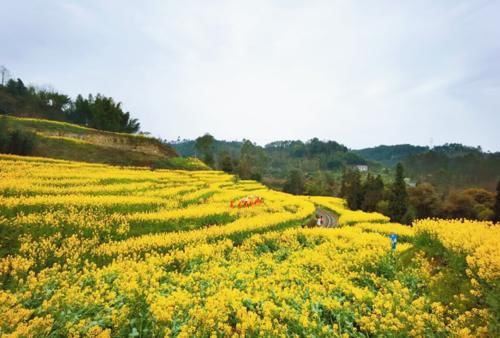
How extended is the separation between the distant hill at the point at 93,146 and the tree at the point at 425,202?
1392 inches

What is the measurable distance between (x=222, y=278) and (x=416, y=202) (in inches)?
2018

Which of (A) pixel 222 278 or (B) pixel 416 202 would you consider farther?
(B) pixel 416 202

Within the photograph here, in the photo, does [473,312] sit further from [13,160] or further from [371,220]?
[13,160]

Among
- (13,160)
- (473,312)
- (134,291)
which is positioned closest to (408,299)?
(473,312)

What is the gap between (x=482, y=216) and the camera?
42.2 meters

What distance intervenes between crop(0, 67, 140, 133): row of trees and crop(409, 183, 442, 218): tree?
183ft

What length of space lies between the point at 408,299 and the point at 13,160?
3161cm

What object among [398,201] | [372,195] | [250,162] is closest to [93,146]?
[398,201]

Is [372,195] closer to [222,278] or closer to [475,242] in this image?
[475,242]

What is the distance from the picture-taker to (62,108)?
8681 cm

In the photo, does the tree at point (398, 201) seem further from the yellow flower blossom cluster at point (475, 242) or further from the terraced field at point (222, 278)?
the yellow flower blossom cluster at point (475, 242)

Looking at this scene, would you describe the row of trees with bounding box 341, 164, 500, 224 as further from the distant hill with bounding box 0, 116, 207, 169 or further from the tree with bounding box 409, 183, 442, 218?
the distant hill with bounding box 0, 116, 207, 169

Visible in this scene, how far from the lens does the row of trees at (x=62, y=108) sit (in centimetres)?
6512

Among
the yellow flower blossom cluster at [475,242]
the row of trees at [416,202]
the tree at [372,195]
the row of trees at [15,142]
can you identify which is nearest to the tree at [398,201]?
the row of trees at [416,202]
